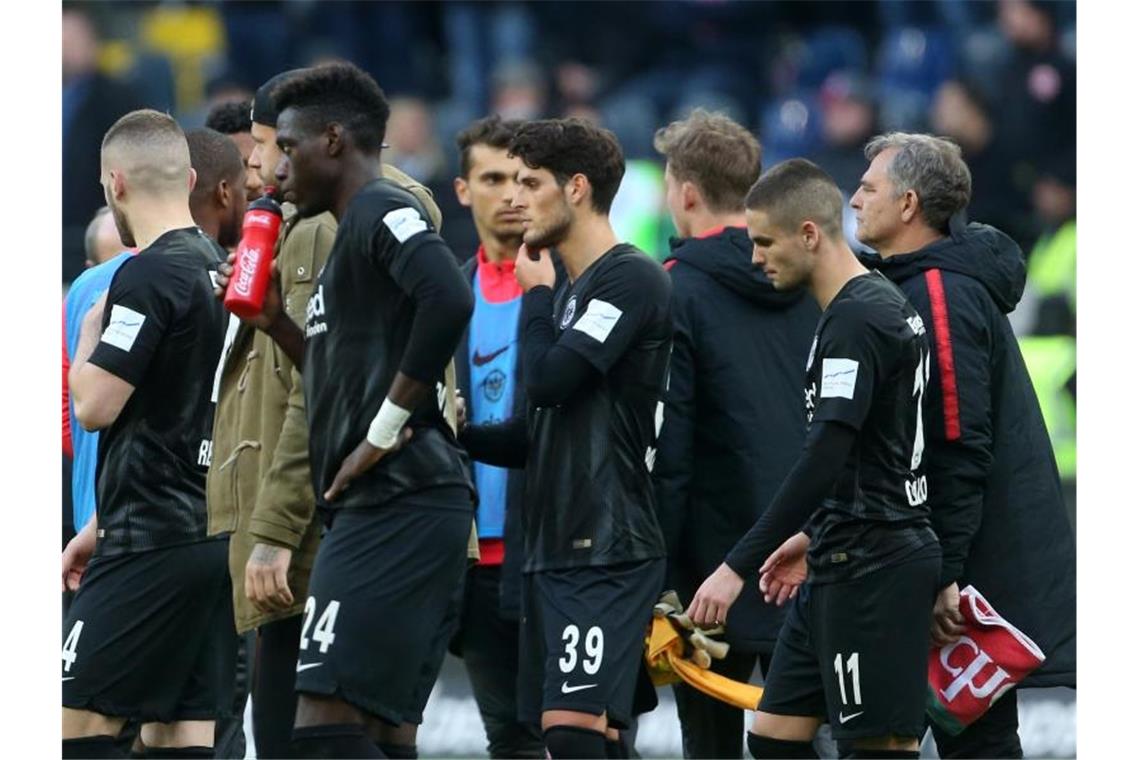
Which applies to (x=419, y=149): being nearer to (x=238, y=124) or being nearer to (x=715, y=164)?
(x=238, y=124)

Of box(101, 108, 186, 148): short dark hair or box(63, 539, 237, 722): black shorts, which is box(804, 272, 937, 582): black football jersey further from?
box(101, 108, 186, 148): short dark hair

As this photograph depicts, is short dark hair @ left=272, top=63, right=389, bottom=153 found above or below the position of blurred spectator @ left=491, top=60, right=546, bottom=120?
below

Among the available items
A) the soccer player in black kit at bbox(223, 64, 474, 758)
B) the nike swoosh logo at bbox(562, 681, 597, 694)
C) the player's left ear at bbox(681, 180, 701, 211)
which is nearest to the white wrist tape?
the soccer player in black kit at bbox(223, 64, 474, 758)

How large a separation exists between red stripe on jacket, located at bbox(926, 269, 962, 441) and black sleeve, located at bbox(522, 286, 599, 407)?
1.01 metres

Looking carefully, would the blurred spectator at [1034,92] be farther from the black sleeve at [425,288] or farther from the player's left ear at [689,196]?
the black sleeve at [425,288]

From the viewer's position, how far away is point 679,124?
7480 mm

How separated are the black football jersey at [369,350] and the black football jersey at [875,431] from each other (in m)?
1.06

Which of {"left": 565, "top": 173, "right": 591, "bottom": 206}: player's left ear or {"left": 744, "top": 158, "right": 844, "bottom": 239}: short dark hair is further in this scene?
{"left": 565, "top": 173, "right": 591, "bottom": 206}: player's left ear

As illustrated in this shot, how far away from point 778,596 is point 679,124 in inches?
76.8

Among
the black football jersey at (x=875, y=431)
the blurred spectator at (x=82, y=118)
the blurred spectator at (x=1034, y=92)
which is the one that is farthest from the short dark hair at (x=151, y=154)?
the blurred spectator at (x=1034, y=92)

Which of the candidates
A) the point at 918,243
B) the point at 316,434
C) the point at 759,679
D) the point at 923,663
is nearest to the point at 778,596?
the point at 923,663

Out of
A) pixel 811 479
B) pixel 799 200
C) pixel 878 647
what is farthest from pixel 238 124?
pixel 878 647

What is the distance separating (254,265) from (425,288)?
548mm

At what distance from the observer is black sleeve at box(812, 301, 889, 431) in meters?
5.75
